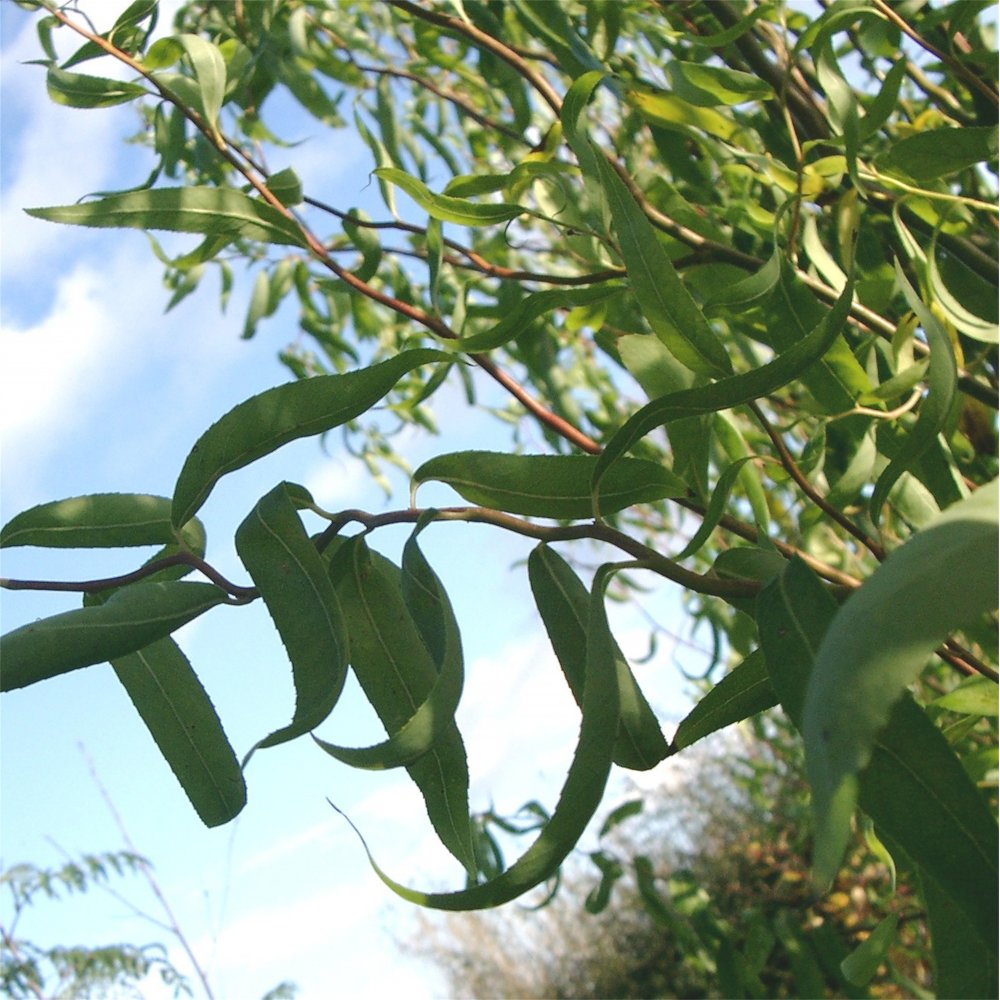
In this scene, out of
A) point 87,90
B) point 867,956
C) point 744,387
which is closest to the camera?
point 744,387

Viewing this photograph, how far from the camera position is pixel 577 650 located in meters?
0.43

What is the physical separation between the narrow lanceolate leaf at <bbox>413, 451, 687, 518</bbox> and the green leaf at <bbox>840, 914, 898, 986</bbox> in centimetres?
20

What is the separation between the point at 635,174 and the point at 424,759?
60 cm

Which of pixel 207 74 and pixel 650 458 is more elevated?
pixel 207 74

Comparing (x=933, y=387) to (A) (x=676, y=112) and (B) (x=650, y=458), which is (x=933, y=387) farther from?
(A) (x=676, y=112)

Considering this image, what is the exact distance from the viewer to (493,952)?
4.58 meters

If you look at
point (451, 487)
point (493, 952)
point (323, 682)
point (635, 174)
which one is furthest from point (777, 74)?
point (493, 952)

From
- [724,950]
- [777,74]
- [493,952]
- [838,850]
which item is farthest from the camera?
[493,952]

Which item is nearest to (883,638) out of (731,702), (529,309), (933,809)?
(933,809)

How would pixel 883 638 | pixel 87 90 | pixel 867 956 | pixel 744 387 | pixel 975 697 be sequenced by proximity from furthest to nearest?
pixel 87 90 → pixel 975 697 → pixel 867 956 → pixel 744 387 → pixel 883 638

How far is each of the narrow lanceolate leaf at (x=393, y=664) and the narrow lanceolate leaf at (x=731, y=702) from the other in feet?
0.27

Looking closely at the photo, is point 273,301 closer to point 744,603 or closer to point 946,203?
point 946,203

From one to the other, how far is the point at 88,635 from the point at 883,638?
9.9 inches

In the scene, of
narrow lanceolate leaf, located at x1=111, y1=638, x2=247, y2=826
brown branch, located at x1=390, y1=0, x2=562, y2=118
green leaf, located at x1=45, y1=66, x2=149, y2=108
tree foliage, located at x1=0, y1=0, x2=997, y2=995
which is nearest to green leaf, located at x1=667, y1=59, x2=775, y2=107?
tree foliage, located at x1=0, y1=0, x2=997, y2=995
